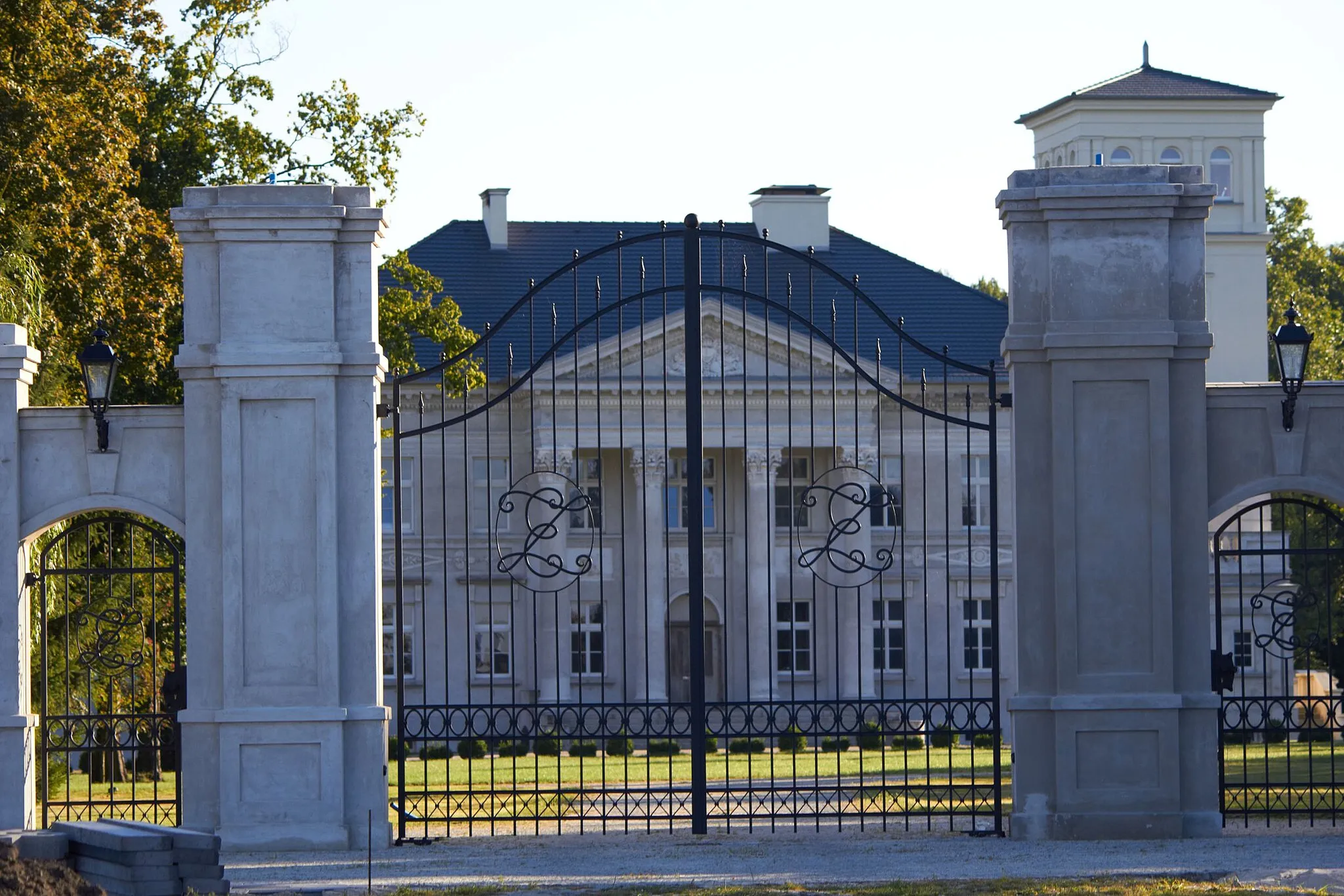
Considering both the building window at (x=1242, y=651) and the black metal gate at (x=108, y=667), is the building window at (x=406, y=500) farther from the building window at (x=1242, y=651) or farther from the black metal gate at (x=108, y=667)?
the building window at (x=1242, y=651)

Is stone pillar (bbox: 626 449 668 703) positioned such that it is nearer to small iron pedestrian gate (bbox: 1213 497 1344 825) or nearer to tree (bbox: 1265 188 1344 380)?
small iron pedestrian gate (bbox: 1213 497 1344 825)

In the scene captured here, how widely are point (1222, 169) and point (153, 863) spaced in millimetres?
43631

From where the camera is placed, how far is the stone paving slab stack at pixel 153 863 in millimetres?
9461

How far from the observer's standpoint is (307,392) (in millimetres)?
11672

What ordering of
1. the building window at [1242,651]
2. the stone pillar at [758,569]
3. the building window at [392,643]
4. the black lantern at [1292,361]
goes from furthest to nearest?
the stone pillar at [758,569], the building window at [392,643], the building window at [1242,651], the black lantern at [1292,361]

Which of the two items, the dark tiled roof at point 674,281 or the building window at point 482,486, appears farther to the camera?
the building window at point 482,486

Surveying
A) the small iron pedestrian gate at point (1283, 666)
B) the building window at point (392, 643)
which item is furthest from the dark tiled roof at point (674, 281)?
the small iron pedestrian gate at point (1283, 666)

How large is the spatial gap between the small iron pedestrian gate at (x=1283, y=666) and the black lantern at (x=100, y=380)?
6.80 metres

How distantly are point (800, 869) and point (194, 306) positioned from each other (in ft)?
16.4

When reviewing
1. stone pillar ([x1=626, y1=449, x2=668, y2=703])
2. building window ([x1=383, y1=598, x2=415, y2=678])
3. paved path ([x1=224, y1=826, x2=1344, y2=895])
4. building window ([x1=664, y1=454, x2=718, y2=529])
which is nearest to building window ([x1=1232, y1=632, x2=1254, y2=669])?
paved path ([x1=224, y1=826, x2=1344, y2=895])

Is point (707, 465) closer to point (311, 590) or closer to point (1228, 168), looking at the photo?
point (1228, 168)

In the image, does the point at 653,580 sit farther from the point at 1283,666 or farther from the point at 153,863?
the point at 153,863

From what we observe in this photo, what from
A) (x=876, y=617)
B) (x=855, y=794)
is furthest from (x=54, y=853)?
(x=876, y=617)

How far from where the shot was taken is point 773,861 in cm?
1104
